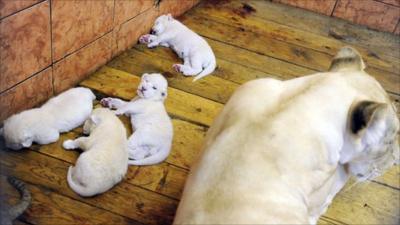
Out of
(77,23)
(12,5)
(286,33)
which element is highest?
(12,5)

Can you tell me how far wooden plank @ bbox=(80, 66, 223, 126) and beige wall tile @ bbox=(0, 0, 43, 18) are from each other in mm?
486

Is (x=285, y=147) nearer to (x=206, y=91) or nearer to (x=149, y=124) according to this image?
(x=149, y=124)

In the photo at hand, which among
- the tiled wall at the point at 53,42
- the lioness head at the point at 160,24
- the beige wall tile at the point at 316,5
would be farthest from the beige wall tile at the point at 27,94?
the beige wall tile at the point at 316,5

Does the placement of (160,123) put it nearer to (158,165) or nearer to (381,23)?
(158,165)

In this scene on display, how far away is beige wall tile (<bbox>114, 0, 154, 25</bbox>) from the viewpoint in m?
1.90

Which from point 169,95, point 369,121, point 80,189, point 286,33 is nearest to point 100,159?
point 80,189

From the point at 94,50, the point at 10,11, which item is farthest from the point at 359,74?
the point at 94,50

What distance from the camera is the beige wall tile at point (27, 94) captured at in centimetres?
145

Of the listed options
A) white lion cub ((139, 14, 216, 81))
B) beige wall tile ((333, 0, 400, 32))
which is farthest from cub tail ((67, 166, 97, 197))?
beige wall tile ((333, 0, 400, 32))

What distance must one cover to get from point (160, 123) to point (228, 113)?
59cm

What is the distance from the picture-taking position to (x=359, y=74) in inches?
40.3

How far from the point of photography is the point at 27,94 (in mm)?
1528

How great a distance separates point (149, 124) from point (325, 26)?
5.78 ft

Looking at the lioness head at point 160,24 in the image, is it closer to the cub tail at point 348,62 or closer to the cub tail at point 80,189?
the cub tail at point 80,189
